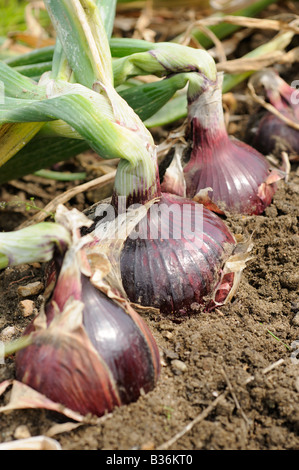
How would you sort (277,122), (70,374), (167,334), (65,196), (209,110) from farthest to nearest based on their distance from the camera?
(277,122)
(65,196)
(209,110)
(167,334)
(70,374)

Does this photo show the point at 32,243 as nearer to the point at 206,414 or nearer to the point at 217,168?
the point at 206,414

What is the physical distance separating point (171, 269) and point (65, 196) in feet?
2.13

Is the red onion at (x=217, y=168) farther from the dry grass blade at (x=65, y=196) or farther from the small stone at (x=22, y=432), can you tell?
the small stone at (x=22, y=432)

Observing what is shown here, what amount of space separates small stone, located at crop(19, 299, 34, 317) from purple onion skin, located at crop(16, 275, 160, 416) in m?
0.24

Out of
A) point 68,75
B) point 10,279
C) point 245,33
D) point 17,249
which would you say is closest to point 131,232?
point 17,249

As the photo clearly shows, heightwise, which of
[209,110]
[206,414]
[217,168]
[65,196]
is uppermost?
[209,110]

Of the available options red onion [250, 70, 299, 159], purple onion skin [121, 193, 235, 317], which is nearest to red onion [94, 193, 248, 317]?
purple onion skin [121, 193, 235, 317]

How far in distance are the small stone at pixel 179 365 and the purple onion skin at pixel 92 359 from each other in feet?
0.30

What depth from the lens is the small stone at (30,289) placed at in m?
1.39

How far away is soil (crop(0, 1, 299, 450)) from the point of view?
103 centimetres

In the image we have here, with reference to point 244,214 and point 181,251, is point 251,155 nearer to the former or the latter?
point 244,214

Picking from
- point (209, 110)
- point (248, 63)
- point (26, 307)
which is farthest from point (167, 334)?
point (248, 63)

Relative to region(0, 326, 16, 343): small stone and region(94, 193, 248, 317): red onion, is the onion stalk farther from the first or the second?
region(0, 326, 16, 343): small stone

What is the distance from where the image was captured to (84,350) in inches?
39.3
